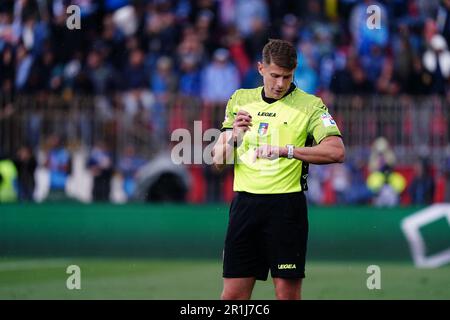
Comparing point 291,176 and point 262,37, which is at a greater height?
point 262,37

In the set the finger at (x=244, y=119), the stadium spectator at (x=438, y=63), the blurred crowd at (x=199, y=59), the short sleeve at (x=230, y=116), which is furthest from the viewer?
the stadium spectator at (x=438, y=63)

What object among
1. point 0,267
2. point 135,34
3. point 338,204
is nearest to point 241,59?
point 135,34

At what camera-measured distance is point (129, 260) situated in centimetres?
1988

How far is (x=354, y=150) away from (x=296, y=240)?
11225 millimetres

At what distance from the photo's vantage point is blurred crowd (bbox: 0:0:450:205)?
20297mm

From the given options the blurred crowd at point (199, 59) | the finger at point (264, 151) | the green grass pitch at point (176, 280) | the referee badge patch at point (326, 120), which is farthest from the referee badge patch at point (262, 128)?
the blurred crowd at point (199, 59)

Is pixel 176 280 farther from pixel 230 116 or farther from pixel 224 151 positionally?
pixel 224 151

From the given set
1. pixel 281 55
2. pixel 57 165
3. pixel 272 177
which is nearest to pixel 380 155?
pixel 57 165

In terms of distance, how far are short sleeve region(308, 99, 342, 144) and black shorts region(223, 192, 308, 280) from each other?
0.50 m

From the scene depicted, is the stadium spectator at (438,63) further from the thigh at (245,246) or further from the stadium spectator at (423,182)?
the thigh at (245,246)

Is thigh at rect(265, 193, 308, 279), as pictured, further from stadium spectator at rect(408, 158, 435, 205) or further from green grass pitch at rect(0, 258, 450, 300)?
stadium spectator at rect(408, 158, 435, 205)

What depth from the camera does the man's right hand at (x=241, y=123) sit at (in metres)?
9.09

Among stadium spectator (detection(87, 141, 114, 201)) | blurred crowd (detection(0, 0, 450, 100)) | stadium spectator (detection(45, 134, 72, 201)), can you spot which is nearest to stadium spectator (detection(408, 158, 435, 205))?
blurred crowd (detection(0, 0, 450, 100))
